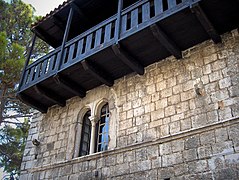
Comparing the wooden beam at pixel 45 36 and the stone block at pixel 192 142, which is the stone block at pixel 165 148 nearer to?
the stone block at pixel 192 142

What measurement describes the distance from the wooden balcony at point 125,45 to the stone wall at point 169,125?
0.30m

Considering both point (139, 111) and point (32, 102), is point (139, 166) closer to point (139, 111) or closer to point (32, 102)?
point (139, 111)

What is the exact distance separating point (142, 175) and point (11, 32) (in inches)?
408

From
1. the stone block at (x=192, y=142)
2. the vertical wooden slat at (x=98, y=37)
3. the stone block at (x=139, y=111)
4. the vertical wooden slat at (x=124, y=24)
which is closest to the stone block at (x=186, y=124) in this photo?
the stone block at (x=192, y=142)

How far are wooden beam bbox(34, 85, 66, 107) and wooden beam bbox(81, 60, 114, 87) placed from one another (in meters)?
1.73

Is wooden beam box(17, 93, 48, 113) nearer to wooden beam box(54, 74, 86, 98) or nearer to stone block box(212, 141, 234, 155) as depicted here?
wooden beam box(54, 74, 86, 98)

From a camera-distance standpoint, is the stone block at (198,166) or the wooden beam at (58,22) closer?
the stone block at (198,166)

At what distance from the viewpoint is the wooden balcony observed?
18.5 feet

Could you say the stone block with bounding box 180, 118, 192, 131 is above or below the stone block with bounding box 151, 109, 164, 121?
below

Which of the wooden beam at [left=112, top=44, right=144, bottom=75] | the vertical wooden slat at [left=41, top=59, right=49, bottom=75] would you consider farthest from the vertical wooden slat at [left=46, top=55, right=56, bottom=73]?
the wooden beam at [left=112, top=44, right=144, bottom=75]

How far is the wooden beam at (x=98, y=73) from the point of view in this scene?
6911 mm

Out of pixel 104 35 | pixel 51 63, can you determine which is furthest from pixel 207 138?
pixel 51 63

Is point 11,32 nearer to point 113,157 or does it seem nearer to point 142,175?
point 113,157

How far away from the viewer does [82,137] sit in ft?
25.2
